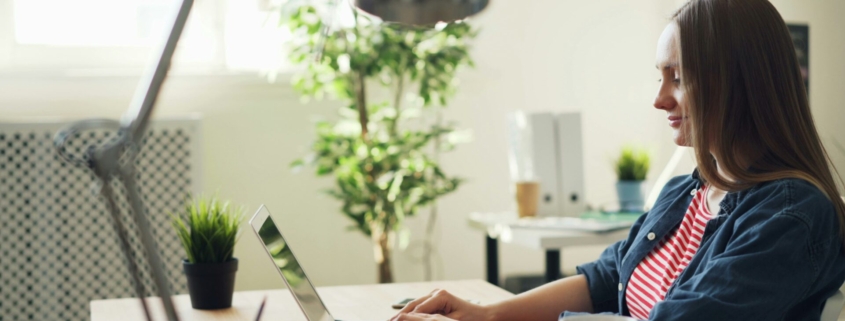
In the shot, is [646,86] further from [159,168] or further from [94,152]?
[94,152]

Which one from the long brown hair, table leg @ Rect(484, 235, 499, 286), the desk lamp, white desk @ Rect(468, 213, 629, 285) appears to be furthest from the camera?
table leg @ Rect(484, 235, 499, 286)

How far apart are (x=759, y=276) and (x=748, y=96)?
0.81 feet

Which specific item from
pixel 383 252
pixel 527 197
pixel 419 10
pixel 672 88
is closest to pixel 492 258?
pixel 527 197

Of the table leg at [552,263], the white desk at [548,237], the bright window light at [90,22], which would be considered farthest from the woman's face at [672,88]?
the bright window light at [90,22]

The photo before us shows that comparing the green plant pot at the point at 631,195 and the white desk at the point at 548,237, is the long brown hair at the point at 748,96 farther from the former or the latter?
the green plant pot at the point at 631,195

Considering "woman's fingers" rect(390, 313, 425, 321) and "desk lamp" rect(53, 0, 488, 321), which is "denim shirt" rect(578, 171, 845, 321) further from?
"desk lamp" rect(53, 0, 488, 321)

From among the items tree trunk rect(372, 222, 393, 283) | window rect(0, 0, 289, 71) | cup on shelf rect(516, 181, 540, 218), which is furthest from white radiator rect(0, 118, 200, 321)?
cup on shelf rect(516, 181, 540, 218)

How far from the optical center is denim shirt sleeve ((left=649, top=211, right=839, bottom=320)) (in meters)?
1.02

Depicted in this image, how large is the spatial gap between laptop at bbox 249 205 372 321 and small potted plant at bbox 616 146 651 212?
1.78 metres

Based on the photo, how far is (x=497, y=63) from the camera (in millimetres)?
3695

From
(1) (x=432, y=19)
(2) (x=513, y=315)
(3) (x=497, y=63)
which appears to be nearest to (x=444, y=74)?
(3) (x=497, y=63)

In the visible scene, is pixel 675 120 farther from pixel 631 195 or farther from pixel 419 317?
pixel 631 195

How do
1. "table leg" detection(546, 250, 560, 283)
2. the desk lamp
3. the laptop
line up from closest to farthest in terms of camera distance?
the desk lamp → the laptop → "table leg" detection(546, 250, 560, 283)

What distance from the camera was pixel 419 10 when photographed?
109 centimetres
